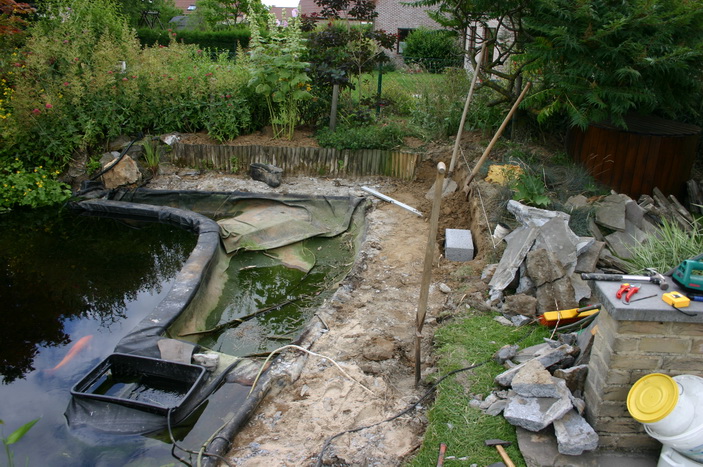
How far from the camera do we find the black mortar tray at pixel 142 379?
361 centimetres

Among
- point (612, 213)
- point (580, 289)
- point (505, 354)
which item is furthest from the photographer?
point (612, 213)

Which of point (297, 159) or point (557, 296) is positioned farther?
point (297, 159)

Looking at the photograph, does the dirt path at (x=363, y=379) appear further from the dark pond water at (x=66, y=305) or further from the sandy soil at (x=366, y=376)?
the dark pond water at (x=66, y=305)

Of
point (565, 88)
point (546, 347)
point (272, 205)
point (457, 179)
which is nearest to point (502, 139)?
point (457, 179)

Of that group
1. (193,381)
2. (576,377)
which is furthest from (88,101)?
(576,377)

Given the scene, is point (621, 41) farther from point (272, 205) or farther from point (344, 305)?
point (272, 205)

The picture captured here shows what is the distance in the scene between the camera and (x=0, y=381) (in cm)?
396

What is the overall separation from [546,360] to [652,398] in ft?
2.18

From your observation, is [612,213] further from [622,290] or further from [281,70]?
[281,70]

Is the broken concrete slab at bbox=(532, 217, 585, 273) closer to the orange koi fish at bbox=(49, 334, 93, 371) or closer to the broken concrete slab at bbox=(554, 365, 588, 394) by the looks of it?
the broken concrete slab at bbox=(554, 365, 588, 394)

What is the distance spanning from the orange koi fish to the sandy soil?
200 cm

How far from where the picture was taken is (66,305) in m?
5.02

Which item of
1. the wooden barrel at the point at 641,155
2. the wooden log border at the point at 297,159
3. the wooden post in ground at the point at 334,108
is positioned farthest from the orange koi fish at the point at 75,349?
the wooden barrel at the point at 641,155

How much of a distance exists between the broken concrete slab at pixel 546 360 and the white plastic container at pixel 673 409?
0.56 metres
